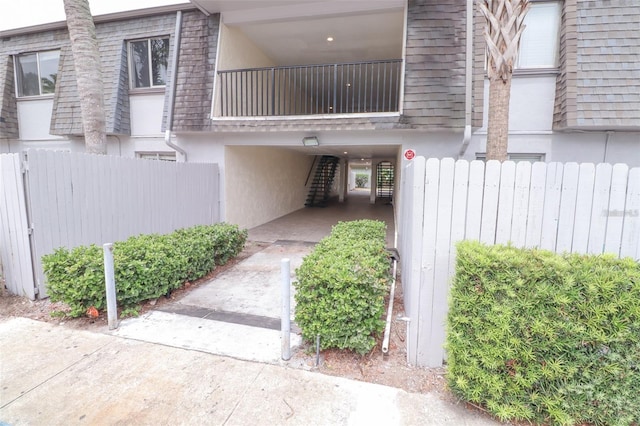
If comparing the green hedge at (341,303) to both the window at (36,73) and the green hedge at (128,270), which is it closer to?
the green hedge at (128,270)

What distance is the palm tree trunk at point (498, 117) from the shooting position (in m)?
4.34

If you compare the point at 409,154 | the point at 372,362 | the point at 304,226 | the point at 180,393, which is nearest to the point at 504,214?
the point at 372,362

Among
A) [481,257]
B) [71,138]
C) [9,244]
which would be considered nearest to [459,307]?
[481,257]

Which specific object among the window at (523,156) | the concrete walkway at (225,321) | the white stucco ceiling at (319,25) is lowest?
the concrete walkway at (225,321)

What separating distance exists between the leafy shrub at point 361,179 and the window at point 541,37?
112 ft

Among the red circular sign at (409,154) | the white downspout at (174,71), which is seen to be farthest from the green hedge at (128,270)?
the red circular sign at (409,154)

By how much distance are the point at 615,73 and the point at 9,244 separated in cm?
1035

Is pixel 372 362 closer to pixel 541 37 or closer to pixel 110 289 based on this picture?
pixel 110 289

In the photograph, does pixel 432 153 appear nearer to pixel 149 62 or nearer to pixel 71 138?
pixel 149 62

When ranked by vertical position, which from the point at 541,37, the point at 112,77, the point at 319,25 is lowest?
the point at 112,77

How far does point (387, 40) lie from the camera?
28.8 ft

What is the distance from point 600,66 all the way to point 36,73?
47.3 feet

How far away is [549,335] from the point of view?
2.13m

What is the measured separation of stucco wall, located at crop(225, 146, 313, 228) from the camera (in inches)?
336
